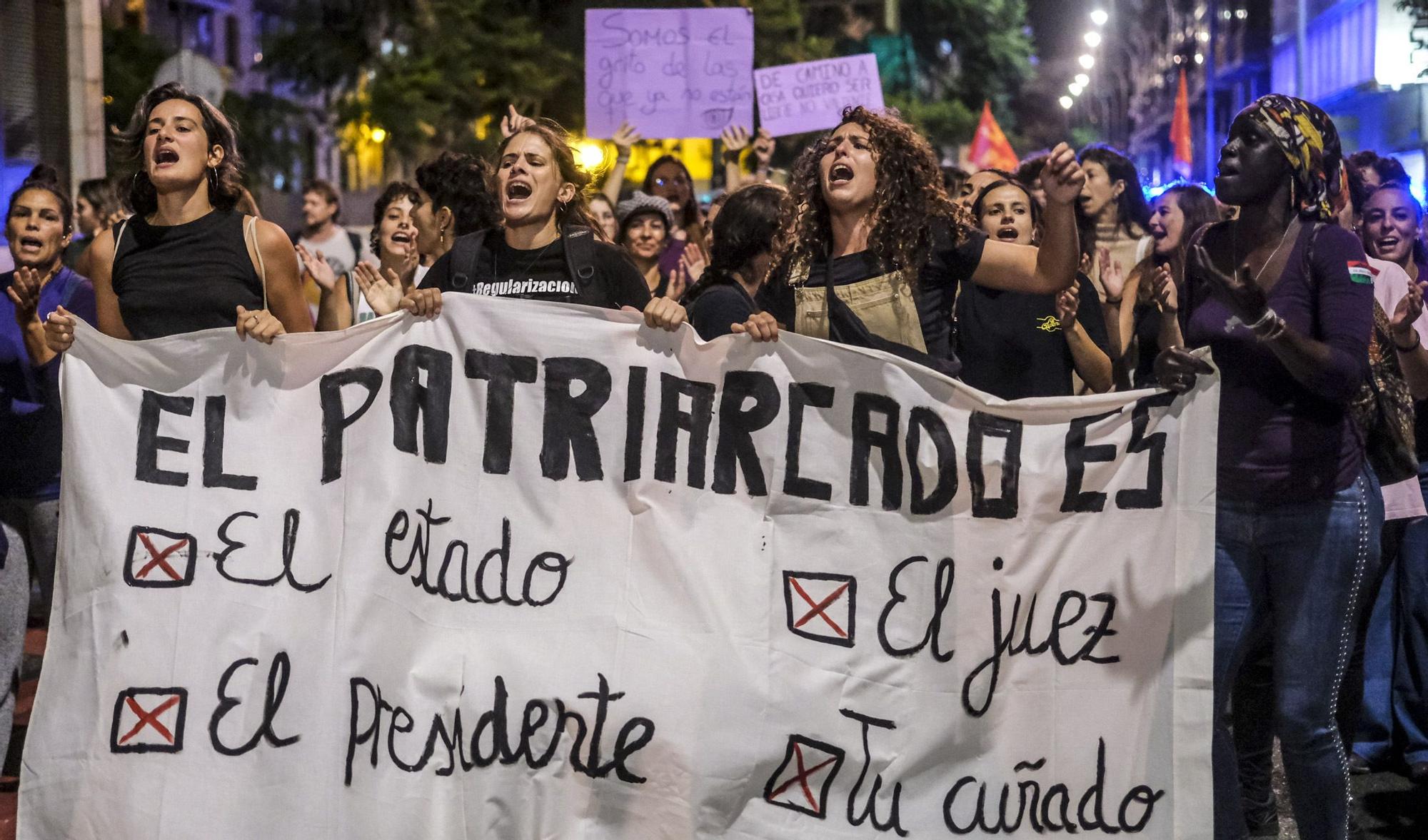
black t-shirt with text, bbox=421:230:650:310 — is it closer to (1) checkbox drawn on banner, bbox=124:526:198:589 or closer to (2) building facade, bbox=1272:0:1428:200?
(1) checkbox drawn on banner, bbox=124:526:198:589

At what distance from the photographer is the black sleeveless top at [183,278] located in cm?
452

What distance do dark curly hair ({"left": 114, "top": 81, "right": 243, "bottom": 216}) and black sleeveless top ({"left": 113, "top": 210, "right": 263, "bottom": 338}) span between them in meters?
0.12

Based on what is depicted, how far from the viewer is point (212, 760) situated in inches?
162

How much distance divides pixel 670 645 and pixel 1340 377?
66.3 inches

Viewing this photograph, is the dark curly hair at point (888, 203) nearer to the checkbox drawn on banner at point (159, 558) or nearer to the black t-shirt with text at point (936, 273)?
the black t-shirt with text at point (936, 273)

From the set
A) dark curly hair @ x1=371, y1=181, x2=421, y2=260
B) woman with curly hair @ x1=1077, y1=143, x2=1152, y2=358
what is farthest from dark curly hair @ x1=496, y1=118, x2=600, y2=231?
woman with curly hair @ x1=1077, y1=143, x2=1152, y2=358

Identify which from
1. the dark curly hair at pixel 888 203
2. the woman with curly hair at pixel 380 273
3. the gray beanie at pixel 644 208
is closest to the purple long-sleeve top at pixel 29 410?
the woman with curly hair at pixel 380 273

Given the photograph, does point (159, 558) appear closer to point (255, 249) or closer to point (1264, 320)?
point (255, 249)

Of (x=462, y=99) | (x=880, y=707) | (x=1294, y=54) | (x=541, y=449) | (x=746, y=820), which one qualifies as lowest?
(x=746, y=820)

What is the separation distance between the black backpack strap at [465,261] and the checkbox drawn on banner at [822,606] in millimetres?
1236

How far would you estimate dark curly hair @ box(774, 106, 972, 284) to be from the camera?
4258 mm

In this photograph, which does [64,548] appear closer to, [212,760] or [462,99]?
[212,760]

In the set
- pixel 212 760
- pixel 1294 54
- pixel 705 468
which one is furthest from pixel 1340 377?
pixel 1294 54

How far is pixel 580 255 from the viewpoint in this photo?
182 inches
